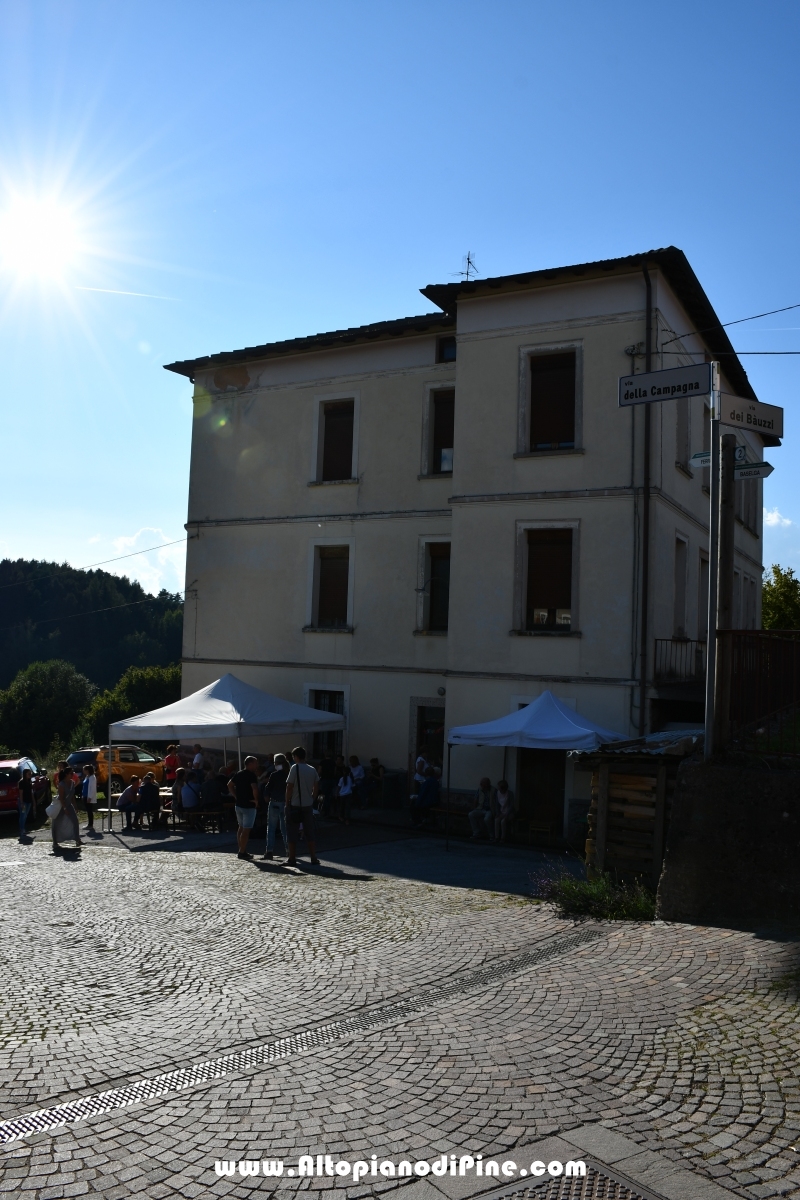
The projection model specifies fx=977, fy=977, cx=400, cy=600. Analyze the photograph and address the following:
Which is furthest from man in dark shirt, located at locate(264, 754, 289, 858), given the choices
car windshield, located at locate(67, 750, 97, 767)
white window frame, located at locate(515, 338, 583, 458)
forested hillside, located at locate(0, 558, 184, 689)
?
forested hillside, located at locate(0, 558, 184, 689)

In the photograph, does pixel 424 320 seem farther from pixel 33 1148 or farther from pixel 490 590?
pixel 33 1148

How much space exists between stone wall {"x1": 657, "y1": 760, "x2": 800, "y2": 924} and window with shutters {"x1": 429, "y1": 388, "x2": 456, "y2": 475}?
13.9 meters

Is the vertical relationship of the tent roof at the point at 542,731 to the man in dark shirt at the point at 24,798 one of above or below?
above

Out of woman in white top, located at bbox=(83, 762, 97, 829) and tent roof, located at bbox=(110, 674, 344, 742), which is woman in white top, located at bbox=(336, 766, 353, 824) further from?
woman in white top, located at bbox=(83, 762, 97, 829)

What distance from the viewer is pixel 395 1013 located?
22.2 ft

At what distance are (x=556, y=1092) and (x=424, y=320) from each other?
60.4 ft

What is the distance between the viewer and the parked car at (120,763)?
27.0m

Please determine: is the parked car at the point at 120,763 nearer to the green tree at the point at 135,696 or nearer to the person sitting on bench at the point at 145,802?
the person sitting on bench at the point at 145,802

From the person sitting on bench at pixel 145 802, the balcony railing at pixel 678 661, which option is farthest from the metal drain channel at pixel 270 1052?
the person sitting on bench at pixel 145 802

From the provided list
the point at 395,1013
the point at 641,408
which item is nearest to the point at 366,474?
the point at 641,408

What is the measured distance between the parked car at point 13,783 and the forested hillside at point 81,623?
74265 millimetres

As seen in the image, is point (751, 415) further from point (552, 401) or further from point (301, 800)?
point (552, 401)

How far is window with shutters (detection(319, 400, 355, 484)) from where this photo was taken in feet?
76.0
